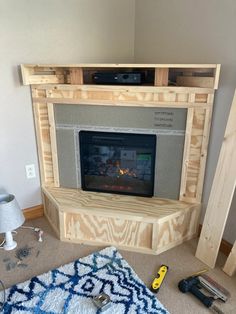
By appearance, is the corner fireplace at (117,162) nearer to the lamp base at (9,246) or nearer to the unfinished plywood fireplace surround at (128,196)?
the unfinished plywood fireplace surround at (128,196)

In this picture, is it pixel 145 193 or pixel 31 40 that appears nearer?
pixel 31 40

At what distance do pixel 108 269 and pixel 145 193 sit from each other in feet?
2.05

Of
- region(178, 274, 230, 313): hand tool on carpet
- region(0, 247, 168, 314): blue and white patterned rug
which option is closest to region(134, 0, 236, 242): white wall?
region(178, 274, 230, 313): hand tool on carpet

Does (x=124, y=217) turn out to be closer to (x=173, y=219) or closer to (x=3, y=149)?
(x=173, y=219)

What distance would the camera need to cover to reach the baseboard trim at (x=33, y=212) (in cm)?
224

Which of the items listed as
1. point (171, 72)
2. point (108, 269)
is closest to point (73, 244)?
point (108, 269)

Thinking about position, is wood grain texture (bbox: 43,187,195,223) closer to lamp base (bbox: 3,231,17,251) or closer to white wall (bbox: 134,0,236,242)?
white wall (bbox: 134,0,236,242)

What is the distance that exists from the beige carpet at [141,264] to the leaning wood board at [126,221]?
0.07m

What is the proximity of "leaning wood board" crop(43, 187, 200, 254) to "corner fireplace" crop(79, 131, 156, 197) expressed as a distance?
0.11 metres

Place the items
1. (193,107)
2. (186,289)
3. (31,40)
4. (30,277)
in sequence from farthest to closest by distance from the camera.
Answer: (31,40)
(193,107)
(30,277)
(186,289)

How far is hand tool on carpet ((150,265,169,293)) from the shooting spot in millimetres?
1552

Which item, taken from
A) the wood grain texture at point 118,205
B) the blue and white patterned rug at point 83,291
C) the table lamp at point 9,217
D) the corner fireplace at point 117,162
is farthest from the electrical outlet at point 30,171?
the blue and white patterned rug at point 83,291

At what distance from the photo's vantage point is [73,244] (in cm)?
195

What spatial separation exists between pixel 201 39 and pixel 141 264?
5.05ft
